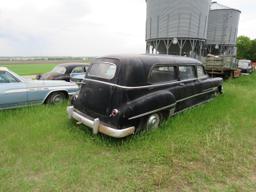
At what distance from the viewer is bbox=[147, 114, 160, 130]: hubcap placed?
387 cm

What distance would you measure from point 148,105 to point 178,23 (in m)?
21.7

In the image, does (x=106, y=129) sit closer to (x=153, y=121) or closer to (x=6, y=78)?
(x=153, y=121)

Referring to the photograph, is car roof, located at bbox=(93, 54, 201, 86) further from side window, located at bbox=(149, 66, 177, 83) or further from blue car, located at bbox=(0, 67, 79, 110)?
blue car, located at bbox=(0, 67, 79, 110)

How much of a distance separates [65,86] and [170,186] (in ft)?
15.5

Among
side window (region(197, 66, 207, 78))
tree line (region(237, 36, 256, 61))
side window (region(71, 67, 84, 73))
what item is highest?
tree line (region(237, 36, 256, 61))

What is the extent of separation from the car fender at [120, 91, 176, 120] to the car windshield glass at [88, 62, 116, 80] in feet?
2.46

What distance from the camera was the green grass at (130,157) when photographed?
2500 millimetres

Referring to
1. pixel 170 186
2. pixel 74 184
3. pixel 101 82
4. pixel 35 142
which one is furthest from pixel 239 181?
pixel 35 142

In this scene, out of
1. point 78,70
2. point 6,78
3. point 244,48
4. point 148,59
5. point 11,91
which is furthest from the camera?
point 244,48

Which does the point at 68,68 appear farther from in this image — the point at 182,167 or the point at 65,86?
the point at 182,167

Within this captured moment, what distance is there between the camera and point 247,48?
42.4 metres

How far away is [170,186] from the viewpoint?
2477 millimetres

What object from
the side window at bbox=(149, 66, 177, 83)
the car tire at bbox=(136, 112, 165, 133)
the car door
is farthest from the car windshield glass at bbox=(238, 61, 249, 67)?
the car door

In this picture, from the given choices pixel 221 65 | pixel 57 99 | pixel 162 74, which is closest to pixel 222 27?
pixel 221 65
